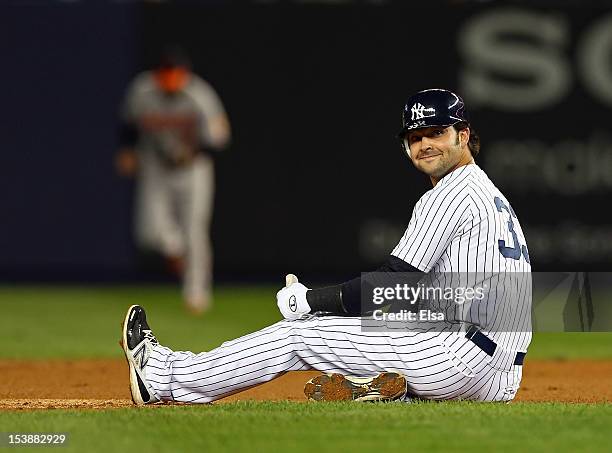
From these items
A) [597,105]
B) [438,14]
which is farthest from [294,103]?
[597,105]

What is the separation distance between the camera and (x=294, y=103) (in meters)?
14.4

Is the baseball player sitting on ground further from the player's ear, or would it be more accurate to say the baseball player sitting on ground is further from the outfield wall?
the outfield wall

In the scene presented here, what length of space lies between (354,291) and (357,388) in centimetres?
47

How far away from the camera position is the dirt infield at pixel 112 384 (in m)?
6.86

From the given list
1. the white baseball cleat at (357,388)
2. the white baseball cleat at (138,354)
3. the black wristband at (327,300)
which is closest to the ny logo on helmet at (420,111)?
the black wristband at (327,300)

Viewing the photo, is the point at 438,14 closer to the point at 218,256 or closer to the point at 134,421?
the point at 218,256

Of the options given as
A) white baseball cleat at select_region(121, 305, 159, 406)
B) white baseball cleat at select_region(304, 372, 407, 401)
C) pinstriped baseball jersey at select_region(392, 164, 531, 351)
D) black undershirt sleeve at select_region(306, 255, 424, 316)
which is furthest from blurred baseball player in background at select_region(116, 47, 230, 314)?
pinstriped baseball jersey at select_region(392, 164, 531, 351)

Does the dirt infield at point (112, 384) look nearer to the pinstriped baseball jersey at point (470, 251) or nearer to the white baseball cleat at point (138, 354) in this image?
the white baseball cleat at point (138, 354)

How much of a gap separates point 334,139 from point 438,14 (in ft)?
5.72

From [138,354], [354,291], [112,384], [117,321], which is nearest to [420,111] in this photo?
[354,291]

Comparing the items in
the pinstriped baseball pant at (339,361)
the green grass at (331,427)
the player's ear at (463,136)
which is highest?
the player's ear at (463,136)

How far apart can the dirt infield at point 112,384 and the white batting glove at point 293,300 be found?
995 mm

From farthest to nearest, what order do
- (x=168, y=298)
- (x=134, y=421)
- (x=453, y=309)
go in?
(x=168, y=298), (x=453, y=309), (x=134, y=421)

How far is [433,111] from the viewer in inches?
235
